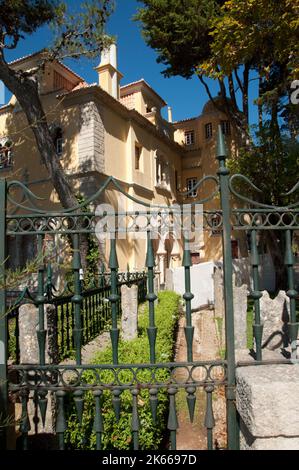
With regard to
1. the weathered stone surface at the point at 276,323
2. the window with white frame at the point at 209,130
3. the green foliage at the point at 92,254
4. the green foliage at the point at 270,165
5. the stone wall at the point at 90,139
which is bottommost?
the weathered stone surface at the point at 276,323

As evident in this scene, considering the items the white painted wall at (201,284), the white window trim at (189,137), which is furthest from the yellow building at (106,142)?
the white window trim at (189,137)

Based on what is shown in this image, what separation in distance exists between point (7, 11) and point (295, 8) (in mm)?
9926

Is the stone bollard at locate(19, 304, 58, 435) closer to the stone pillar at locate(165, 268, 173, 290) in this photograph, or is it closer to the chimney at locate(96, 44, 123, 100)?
the stone pillar at locate(165, 268, 173, 290)

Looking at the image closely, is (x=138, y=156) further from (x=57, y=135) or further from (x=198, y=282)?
(x=198, y=282)

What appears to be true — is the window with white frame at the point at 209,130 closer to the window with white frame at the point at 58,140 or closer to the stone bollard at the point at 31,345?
the window with white frame at the point at 58,140

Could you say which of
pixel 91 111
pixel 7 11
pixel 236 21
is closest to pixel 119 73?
pixel 91 111

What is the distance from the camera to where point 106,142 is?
1639cm

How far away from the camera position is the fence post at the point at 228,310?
2070mm

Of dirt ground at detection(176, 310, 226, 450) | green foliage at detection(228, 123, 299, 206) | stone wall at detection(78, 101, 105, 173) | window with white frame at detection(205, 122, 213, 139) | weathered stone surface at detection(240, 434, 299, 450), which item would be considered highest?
window with white frame at detection(205, 122, 213, 139)

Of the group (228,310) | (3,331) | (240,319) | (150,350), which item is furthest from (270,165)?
(3,331)

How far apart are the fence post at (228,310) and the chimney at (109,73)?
55.9 feet

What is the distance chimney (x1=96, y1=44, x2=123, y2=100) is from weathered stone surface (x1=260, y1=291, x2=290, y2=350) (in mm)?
17083

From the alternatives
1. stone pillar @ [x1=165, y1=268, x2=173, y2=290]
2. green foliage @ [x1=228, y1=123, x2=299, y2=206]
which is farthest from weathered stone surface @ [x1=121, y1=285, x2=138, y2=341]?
green foliage @ [x1=228, y1=123, x2=299, y2=206]

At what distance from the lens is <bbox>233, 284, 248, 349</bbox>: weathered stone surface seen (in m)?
5.20
